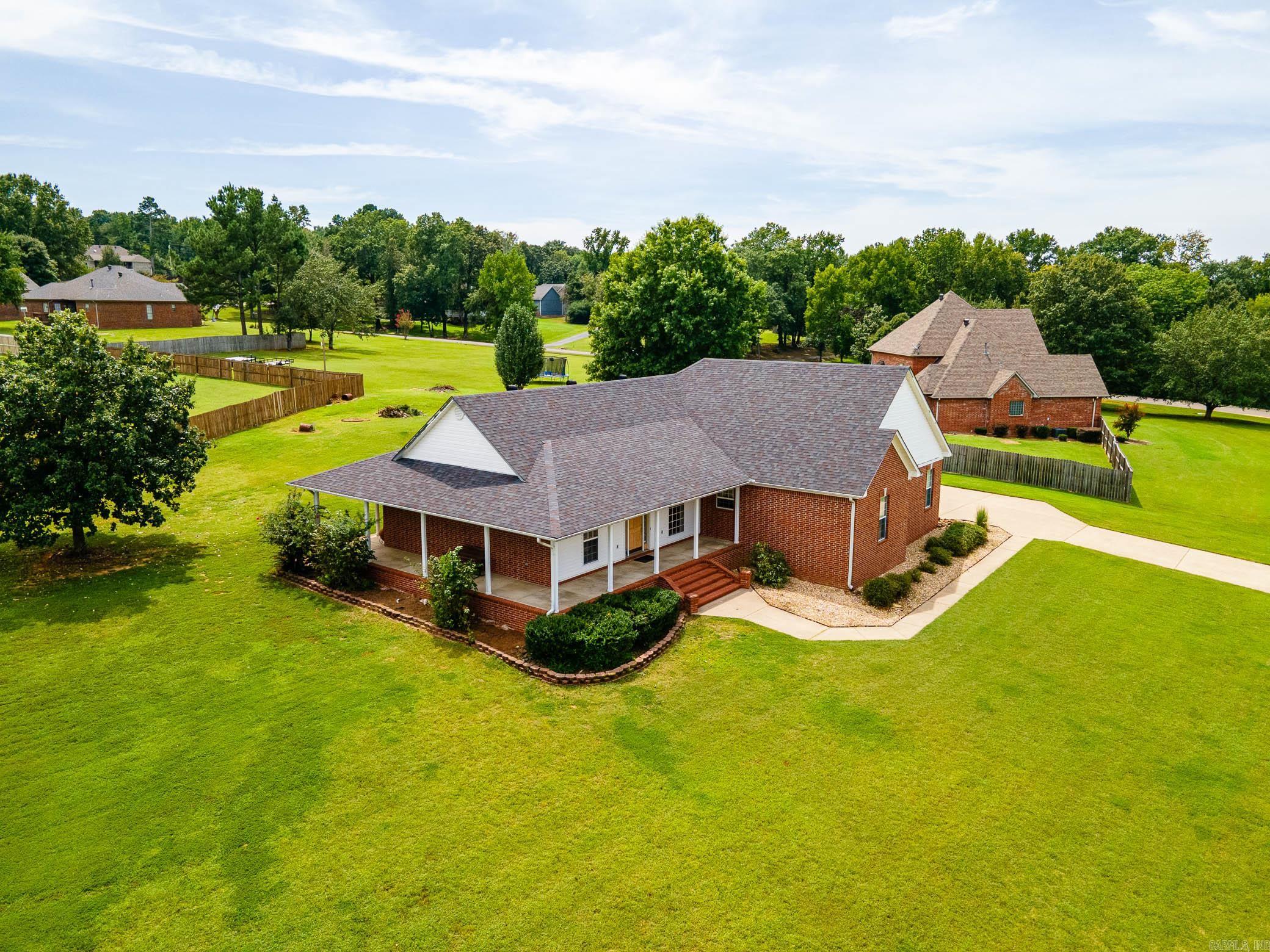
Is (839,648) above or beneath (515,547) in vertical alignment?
beneath

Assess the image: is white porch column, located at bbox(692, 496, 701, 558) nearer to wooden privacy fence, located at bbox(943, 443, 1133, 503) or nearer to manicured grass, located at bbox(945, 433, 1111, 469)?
wooden privacy fence, located at bbox(943, 443, 1133, 503)

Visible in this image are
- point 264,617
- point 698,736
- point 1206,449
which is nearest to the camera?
point 698,736

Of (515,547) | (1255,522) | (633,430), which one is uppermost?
(633,430)

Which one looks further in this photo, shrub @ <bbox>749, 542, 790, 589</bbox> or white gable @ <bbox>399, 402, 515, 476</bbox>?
shrub @ <bbox>749, 542, 790, 589</bbox>

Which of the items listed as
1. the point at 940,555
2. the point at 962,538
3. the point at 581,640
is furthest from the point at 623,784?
the point at 962,538

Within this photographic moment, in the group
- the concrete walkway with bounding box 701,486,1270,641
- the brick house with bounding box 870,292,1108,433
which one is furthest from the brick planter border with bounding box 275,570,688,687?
the brick house with bounding box 870,292,1108,433

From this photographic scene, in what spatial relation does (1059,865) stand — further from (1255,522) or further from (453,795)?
(1255,522)

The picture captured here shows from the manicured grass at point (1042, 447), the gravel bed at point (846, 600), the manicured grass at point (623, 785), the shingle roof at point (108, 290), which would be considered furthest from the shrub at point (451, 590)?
the shingle roof at point (108, 290)

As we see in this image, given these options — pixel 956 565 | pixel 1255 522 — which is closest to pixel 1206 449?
pixel 1255 522
